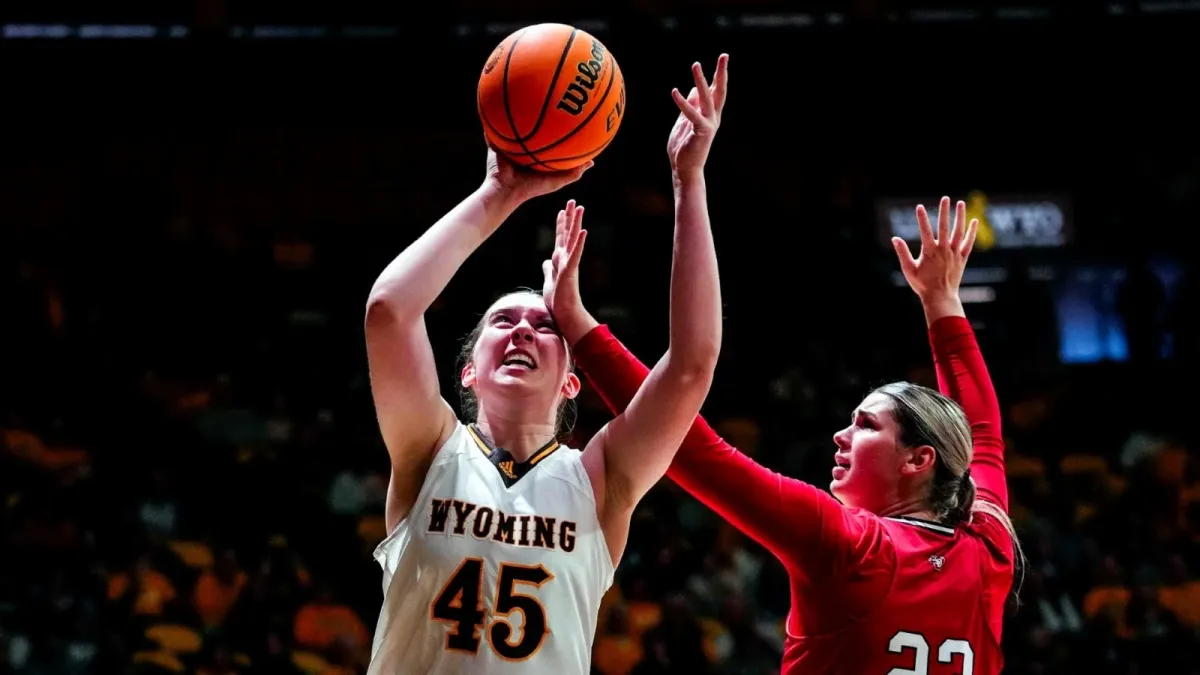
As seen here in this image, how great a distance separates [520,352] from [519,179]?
0.40 meters

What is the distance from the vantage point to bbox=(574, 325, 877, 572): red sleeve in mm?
2865

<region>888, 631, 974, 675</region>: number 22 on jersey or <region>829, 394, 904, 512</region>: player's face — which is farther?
<region>829, 394, 904, 512</region>: player's face

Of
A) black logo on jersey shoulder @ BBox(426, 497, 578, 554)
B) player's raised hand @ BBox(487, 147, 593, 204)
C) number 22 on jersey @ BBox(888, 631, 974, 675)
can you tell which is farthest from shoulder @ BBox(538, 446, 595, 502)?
number 22 on jersey @ BBox(888, 631, 974, 675)

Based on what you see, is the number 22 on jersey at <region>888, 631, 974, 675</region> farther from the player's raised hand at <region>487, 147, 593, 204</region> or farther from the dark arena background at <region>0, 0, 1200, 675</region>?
the dark arena background at <region>0, 0, 1200, 675</region>

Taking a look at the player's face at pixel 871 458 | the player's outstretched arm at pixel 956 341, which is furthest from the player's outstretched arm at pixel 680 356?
the player's outstretched arm at pixel 956 341

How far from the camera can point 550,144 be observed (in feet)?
9.55

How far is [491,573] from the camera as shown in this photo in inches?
106

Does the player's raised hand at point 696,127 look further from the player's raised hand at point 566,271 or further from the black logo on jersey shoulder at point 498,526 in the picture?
the black logo on jersey shoulder at point 498,526

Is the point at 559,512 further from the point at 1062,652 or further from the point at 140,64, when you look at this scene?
the point at 140,64

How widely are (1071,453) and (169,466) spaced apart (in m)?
6.92

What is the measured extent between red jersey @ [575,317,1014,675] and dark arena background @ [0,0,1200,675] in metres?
4.76

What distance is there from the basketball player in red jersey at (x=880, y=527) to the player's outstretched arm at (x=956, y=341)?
21mm

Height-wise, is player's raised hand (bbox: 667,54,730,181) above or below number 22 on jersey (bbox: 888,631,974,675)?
above

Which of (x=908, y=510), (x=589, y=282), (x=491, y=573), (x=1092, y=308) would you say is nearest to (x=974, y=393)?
(x=908, y=510)
